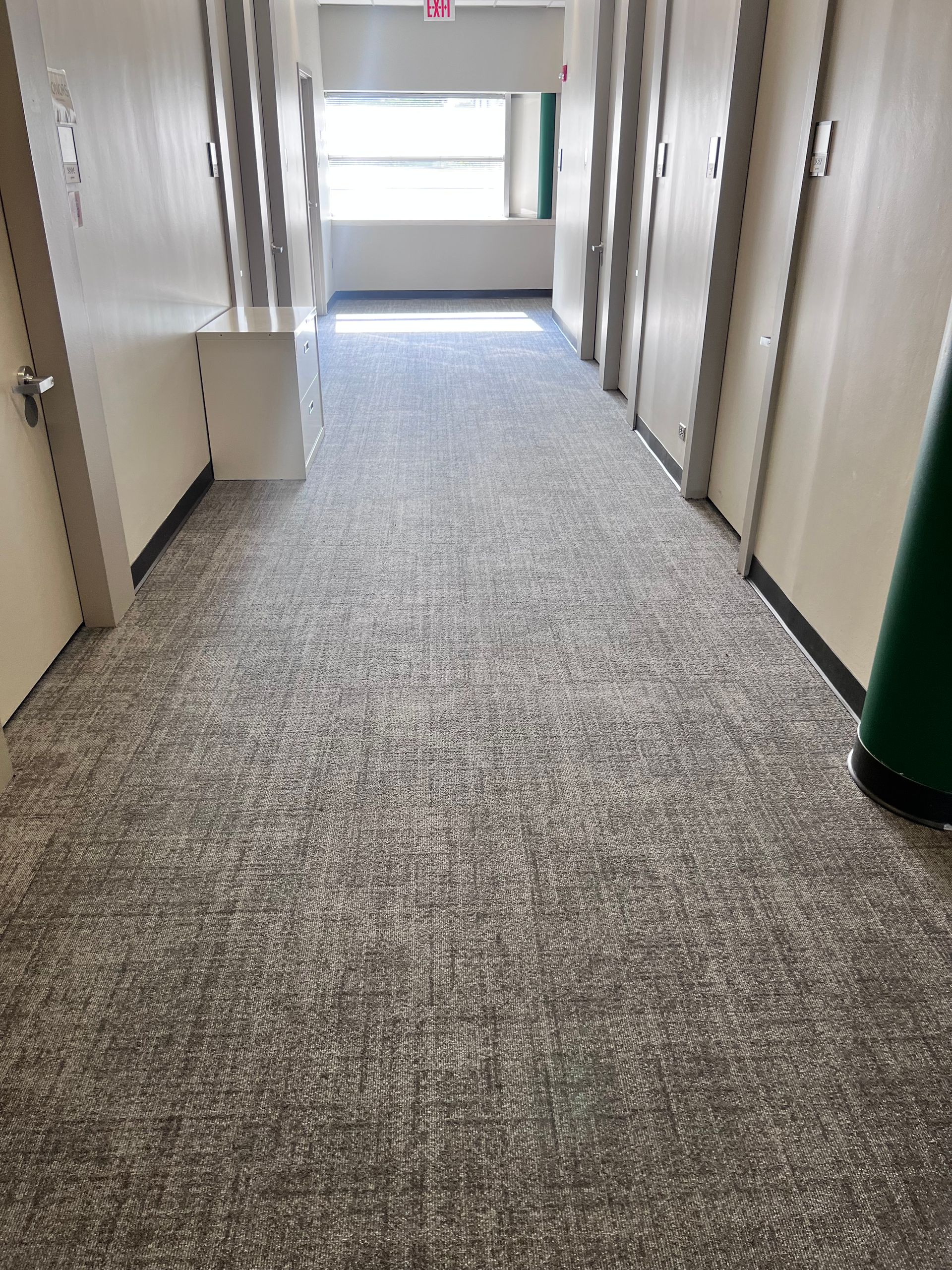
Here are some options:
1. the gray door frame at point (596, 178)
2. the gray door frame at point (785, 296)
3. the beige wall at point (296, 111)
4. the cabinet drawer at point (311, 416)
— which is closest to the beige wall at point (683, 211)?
the gray door frame at point (785, 296)

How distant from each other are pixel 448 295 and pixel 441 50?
2102 mm

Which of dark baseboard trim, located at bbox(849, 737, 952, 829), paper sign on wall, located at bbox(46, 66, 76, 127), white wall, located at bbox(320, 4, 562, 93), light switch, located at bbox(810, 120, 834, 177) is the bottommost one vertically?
dark baseboard trim, located at bbox(849, 737, 952, 829)

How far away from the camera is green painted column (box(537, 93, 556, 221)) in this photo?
8.44 metres

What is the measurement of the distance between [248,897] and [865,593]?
170 centimetres

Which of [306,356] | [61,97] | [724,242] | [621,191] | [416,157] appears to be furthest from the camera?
[416,157]

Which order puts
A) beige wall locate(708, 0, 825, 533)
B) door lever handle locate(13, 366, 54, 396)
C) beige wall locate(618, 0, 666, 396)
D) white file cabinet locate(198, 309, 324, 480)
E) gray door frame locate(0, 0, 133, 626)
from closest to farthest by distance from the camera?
gray door frame locate(0, 0, 133, 626) → door lever handle locate(13, 366, 54, 396) → beige wall locate(708, 0, 825, 533) → white file cabinet locate(198, 309, 324, 480) → beige wall locate(618, 0, 666, 396)

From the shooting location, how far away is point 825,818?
207 centimetres

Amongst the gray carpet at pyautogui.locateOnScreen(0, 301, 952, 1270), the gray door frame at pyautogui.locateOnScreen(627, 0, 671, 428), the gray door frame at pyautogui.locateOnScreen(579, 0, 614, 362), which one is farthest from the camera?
the gray door frame at pyautogui.locateOnScreen(579, 0, 614, 362)

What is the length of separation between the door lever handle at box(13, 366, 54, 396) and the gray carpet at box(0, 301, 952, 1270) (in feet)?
2.50

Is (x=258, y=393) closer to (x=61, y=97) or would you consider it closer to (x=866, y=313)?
(x=61, y=97)

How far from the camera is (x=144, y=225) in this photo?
10.8ft

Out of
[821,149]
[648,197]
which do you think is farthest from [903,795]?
[648,197]

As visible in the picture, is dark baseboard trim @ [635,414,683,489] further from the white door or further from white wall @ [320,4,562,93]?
white wall @ [320,4,562,93]

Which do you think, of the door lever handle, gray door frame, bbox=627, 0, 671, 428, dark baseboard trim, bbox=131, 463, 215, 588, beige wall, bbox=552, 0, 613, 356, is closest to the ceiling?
beige wall, bbox=552, 0, 613, 356
